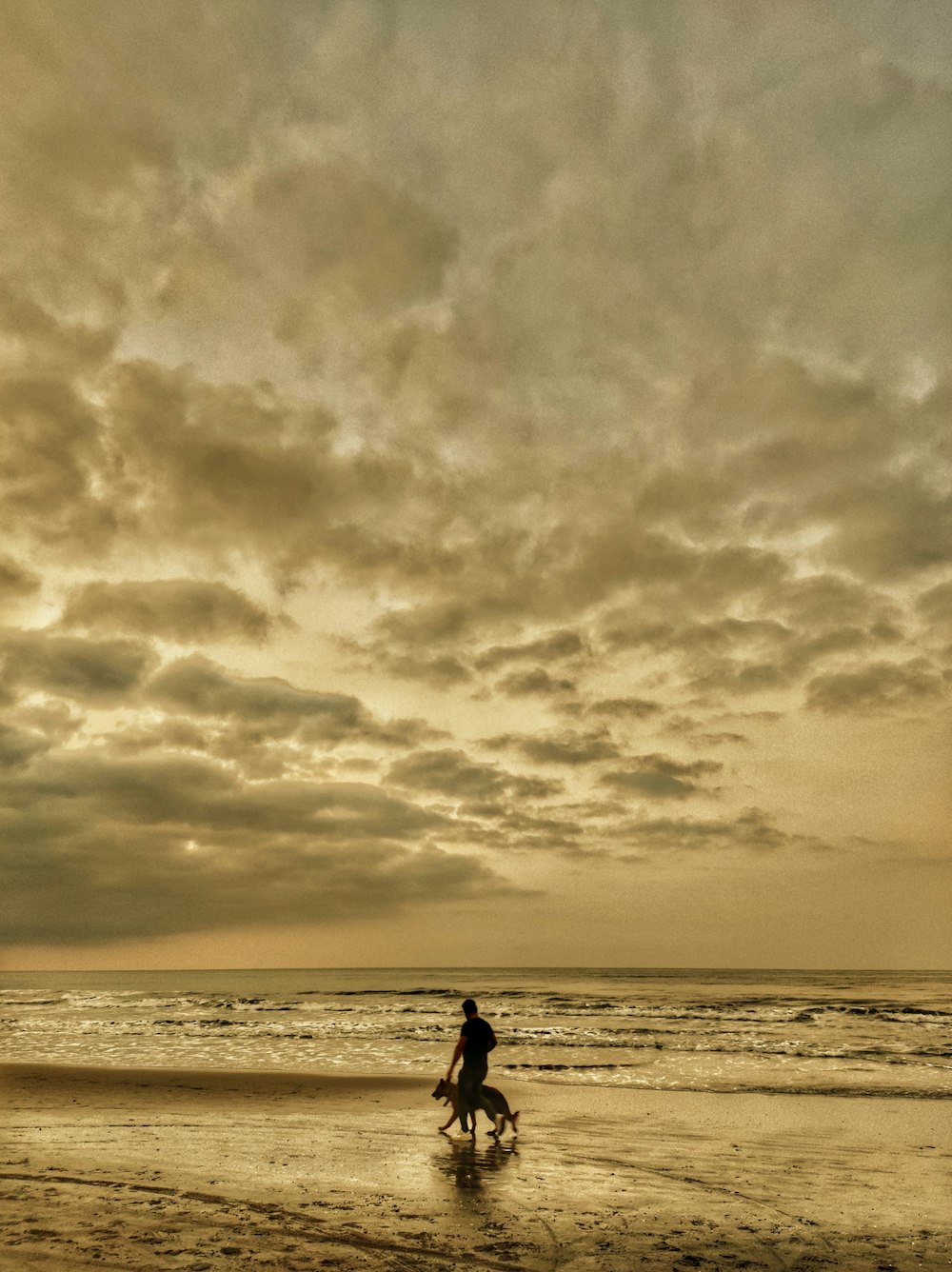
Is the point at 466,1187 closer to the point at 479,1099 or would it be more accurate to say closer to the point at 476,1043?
the point at 479,1099

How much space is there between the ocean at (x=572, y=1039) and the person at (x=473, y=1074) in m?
10.1

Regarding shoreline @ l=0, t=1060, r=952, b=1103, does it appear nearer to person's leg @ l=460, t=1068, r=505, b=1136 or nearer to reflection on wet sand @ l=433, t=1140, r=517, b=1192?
person's leg @ l=460, t=1068, r=505, b=1136

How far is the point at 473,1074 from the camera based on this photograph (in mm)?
13938

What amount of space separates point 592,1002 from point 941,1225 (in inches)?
2107

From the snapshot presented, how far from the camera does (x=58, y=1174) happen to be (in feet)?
35.4

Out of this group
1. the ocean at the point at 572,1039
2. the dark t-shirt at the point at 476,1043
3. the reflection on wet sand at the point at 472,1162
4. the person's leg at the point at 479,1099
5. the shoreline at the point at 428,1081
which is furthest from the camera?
the ocean at the point at 572,1039

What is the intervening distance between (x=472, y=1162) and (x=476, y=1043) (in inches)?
80.4

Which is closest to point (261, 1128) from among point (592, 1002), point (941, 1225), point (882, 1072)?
point (941, 1225)

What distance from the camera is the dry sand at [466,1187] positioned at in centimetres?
810

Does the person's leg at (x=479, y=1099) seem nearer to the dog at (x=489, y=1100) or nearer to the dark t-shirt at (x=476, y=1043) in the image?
the dog at (x=489, y=1100)

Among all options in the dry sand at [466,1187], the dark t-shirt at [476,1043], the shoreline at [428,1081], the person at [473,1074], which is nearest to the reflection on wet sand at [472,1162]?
the dry sand at [466,1187]

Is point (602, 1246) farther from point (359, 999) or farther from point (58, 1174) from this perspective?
point (359, 999)

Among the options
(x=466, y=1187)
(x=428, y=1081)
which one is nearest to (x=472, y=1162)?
(x=466, y=1187)

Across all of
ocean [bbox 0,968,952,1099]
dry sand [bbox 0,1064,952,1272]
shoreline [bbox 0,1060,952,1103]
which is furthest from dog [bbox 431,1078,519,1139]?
ocean [bbox 0,968,952,1099]
